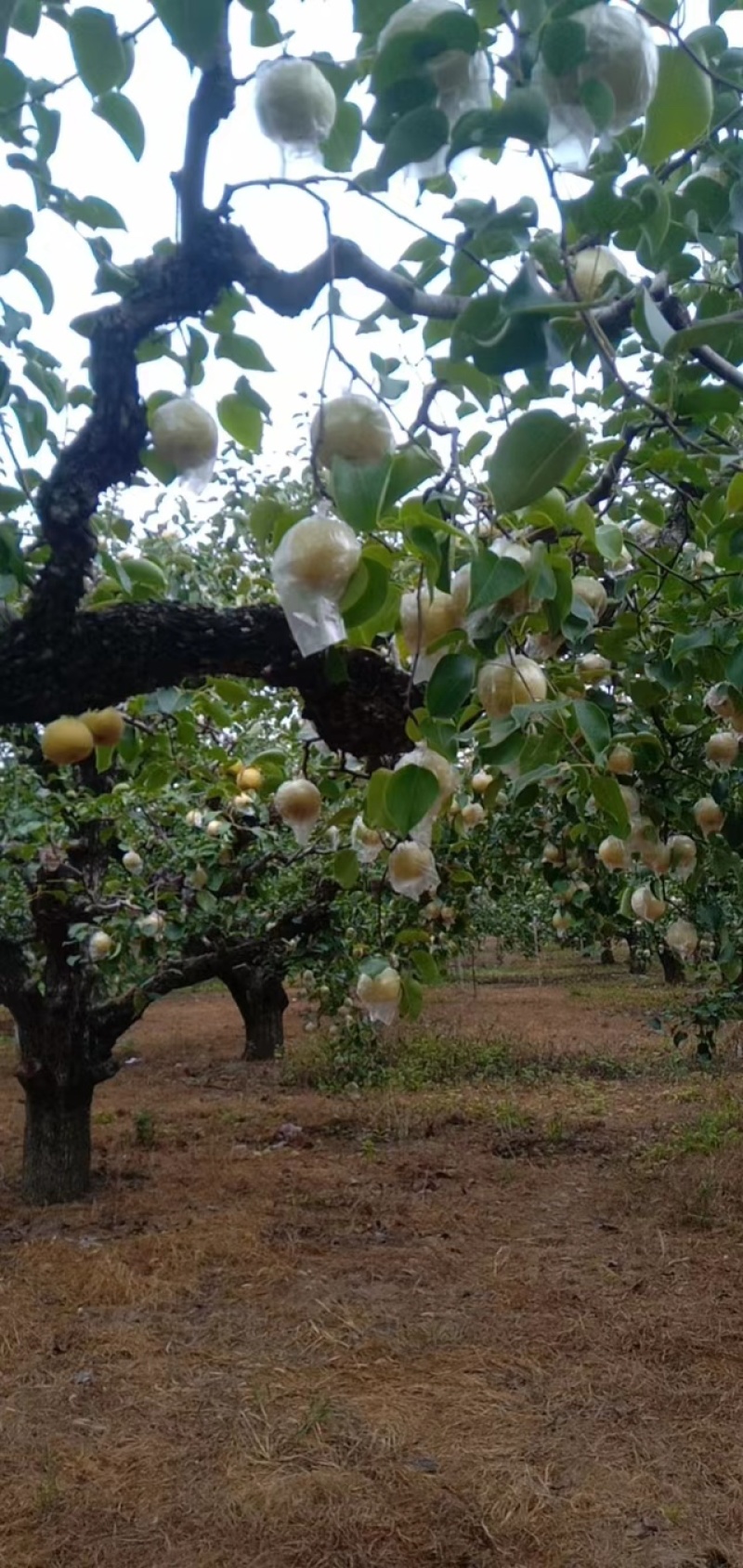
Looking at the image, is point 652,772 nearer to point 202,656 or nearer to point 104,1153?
point 202,656

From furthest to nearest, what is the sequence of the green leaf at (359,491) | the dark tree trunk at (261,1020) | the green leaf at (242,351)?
the dark tree trunk at (261,1020) < the green leaf at (242,351) < the green leaf at (359,491)

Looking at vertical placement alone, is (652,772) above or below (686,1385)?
above

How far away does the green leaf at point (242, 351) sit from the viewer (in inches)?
55.8

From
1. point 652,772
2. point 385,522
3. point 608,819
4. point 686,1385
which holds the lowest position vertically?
point 686,1385

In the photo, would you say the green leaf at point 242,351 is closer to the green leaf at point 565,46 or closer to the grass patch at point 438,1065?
the green leaf at point 565,46

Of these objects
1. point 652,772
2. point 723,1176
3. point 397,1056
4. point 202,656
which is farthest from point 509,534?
point 397,1056

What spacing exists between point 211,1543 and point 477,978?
19.5 metres

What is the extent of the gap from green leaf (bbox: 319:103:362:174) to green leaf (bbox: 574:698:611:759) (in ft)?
2.16

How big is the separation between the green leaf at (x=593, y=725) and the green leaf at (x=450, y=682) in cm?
22

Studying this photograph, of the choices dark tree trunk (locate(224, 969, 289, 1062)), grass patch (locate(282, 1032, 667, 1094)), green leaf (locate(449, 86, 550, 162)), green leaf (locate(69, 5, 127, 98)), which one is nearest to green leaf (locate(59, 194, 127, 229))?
green leaf (locate(69, 5, 127, 98))

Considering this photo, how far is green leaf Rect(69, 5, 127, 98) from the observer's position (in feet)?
3.28

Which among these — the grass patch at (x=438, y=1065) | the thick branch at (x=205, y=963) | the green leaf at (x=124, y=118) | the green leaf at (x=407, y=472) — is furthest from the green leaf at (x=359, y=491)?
the grass patch at (x=438, y=1065)

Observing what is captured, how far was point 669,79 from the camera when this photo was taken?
80cm

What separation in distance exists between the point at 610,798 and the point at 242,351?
29.4 inches
